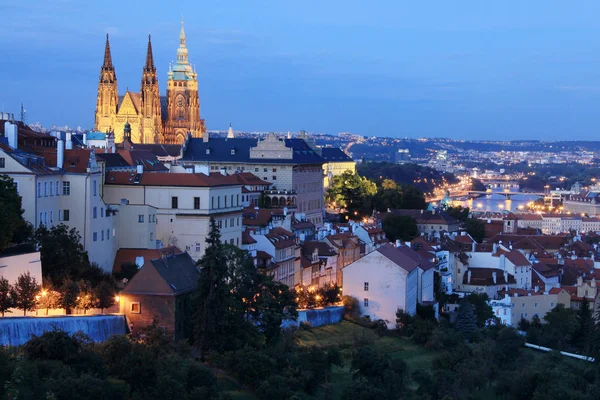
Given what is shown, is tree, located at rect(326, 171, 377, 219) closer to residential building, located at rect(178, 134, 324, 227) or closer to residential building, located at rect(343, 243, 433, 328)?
residential building, located at rect(178, 134, 324, 227)

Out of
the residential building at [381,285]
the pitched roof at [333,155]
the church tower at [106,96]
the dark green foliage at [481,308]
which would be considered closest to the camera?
the residential building at [381,285]

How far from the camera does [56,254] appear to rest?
1457 inches

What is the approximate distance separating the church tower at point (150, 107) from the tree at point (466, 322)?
261ft

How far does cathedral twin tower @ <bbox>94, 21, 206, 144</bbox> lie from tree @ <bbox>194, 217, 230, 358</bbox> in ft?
291

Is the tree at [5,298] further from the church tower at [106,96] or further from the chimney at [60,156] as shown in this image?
the church tower at [106,96]

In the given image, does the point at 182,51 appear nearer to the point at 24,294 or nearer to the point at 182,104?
the point at 182,104

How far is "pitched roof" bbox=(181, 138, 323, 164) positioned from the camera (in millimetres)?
74688

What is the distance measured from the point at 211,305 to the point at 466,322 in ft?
63.6

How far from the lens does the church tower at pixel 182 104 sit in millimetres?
132125

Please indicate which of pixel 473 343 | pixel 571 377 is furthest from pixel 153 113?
pixel 571 377

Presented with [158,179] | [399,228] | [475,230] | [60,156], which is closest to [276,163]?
[399,228]

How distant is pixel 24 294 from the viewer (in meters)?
33.5

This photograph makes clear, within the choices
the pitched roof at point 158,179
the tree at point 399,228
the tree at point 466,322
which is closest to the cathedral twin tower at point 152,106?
the tree at point 399,228

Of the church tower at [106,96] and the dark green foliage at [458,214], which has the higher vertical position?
the church tower at [106,96]
